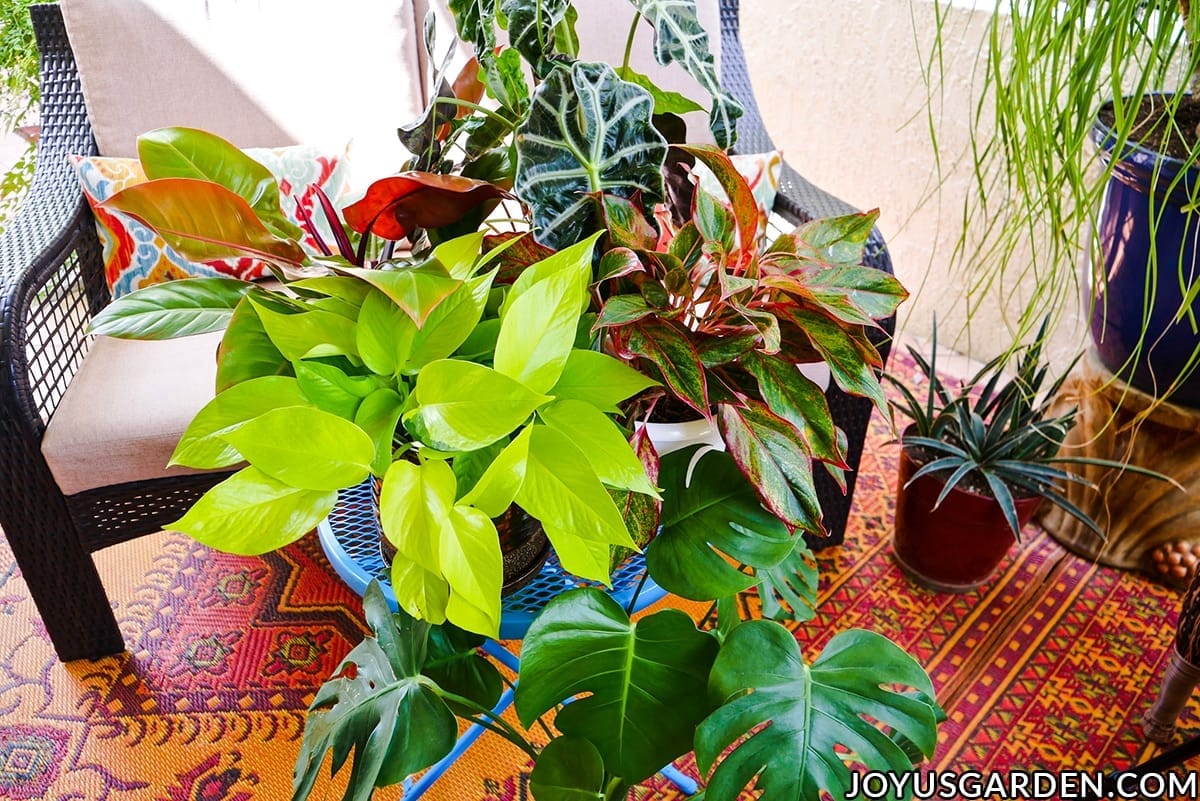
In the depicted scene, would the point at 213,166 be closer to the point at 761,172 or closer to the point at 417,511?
the point at 417,511

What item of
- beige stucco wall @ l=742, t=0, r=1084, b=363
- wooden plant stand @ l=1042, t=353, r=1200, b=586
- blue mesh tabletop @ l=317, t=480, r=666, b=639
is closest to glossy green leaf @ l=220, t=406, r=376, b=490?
blue mesh tabletop @ l=317, t=480, r=666, b=639

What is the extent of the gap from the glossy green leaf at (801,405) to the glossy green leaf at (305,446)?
0.31m

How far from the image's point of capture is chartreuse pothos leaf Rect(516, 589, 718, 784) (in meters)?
0.70

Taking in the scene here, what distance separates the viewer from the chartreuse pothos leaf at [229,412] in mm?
626

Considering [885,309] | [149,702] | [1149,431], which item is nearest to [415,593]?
[885,309]

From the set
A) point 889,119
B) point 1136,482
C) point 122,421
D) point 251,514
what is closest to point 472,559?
point 251,514

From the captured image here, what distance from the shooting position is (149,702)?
54.4 inches

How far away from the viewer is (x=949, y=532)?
5.01ft

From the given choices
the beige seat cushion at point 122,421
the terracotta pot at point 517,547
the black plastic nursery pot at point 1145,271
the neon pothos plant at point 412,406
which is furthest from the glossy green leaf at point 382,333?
the black plastic nursery pot at point 1145,271

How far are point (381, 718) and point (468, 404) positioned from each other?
0.28 metres

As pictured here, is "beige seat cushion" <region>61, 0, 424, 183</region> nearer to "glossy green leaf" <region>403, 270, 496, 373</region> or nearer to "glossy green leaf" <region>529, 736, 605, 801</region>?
"glossy green leaf" <region>403, 270, 496, 373</region>

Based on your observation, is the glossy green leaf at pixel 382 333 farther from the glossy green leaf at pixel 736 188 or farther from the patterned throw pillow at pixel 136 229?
the patterned throw pillow at pixel 136 229

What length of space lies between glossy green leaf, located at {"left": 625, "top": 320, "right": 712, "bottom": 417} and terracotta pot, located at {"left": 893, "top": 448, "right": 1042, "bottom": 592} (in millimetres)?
926

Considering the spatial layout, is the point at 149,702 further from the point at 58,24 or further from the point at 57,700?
the point at 58,24
